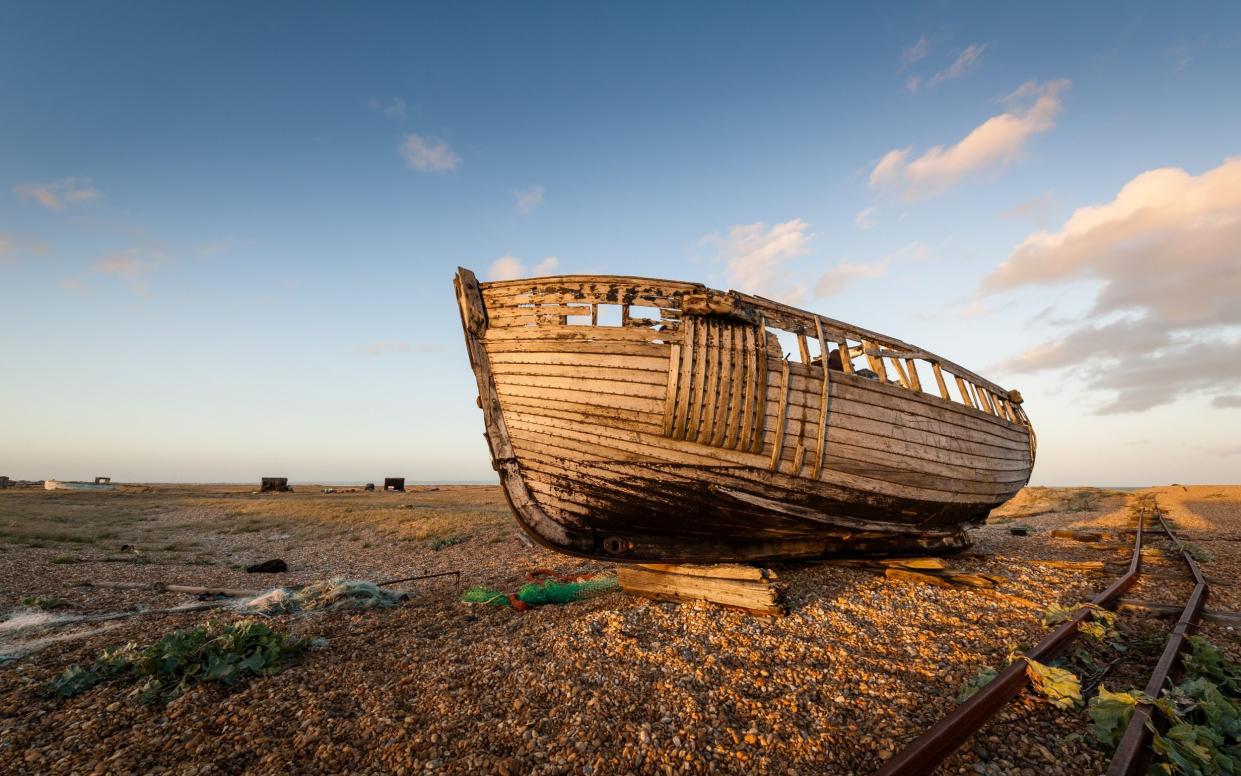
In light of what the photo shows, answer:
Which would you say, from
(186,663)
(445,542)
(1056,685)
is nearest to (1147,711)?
(1056,685)

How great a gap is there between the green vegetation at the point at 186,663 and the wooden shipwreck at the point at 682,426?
345 cm

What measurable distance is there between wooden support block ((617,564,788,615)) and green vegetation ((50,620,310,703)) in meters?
4.16

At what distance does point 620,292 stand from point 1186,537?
724 inches

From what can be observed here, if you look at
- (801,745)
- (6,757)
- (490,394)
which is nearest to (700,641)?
(801,745)

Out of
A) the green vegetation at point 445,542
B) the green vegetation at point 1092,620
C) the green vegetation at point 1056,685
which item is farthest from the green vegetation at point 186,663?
the green vegetation at point 445,542

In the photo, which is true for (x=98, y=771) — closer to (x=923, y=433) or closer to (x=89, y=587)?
(x=89, y=587)

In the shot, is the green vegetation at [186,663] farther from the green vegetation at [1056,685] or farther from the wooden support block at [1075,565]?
the wooden support block at [1075,565]

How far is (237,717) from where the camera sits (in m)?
4.09

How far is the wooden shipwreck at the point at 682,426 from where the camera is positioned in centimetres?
726

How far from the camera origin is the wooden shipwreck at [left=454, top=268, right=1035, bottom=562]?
726 centimetres

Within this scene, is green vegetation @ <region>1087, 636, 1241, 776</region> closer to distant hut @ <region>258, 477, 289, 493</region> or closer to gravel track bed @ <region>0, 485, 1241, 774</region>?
gravel track bed @ <region>0, 485, 1241, 774</region>

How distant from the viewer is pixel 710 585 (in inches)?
269

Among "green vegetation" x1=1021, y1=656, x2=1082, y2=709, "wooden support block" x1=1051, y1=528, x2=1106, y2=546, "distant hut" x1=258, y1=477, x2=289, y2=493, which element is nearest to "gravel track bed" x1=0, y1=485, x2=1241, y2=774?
"green vegetation" x1=1021, y1=656, x2=1082, y2=709

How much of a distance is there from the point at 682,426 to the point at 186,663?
5.92m
